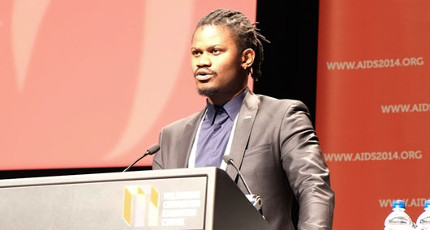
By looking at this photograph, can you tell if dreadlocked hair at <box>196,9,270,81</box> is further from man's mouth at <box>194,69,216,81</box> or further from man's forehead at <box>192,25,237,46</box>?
man's mouth at <box>194,69,216,81</box>

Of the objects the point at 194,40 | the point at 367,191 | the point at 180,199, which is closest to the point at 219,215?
the point at 180,199

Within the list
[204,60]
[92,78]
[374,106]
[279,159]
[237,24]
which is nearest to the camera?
[279,159]

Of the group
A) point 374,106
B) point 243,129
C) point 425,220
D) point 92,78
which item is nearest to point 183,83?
point 92,78

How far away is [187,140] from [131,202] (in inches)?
40.6

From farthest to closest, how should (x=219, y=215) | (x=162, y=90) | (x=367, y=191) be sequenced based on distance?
(x=162, y=90) < (x=367, y=191) < (x=219, y=215)

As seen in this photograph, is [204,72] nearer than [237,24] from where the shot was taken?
Yes

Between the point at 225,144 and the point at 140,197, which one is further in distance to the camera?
the point at 225,144

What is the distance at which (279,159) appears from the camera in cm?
245

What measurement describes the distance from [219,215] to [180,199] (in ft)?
0.28

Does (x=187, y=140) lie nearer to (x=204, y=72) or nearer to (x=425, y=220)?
(x=204, y=72)

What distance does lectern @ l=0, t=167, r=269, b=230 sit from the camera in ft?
5.16

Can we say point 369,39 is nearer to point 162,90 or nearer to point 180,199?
point 162,90

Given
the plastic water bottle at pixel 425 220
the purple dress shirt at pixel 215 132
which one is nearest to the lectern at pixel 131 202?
the purple dress shirt at pixel 215 132

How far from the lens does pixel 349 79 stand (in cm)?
408
